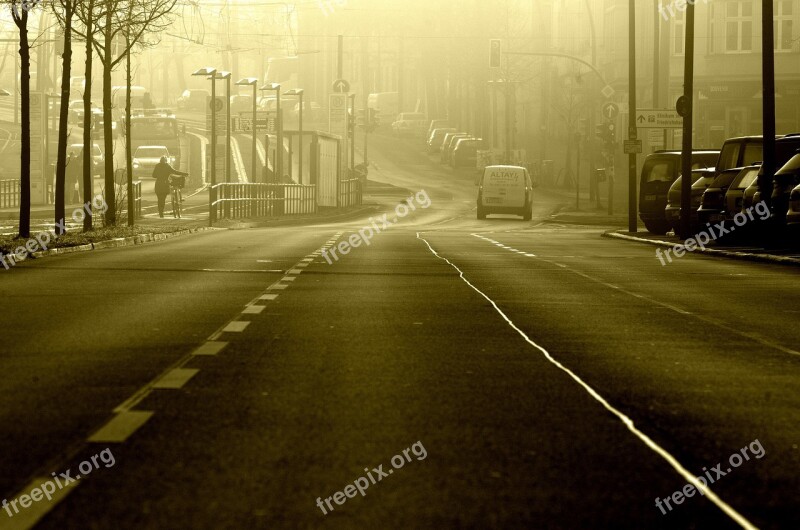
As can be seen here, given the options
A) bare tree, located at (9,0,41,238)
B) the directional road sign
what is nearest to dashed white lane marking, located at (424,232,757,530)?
bare tree, located at (9,0,41,238)

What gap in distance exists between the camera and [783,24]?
239 feet

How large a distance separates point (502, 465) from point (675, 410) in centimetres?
197

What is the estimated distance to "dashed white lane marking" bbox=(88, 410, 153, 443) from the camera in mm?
6930

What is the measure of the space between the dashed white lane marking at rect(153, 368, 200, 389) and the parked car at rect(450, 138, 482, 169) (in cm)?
8646

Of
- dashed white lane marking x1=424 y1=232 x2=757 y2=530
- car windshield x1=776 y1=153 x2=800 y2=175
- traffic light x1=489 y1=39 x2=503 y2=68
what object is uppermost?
traffic light x1=489 y1=39 x2=503 y2=68

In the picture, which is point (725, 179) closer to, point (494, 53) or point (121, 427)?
point (121, 427)

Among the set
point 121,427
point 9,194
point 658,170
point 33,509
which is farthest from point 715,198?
point 9,194

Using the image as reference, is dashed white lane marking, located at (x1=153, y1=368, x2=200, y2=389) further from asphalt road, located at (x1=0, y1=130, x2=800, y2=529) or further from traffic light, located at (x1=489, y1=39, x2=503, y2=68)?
traffic light, located at (x1=489, y1=39, x2=503, y2=68)

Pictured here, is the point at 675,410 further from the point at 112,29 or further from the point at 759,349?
the point at 112,29

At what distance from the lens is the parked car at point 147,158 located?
8331 centimetres

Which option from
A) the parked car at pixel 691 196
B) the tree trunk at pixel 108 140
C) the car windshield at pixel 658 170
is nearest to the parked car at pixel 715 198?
the parked car at pixel 691 196

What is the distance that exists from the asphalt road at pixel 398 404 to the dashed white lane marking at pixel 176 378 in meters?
0.02

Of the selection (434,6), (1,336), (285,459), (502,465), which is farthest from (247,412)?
(434,6)

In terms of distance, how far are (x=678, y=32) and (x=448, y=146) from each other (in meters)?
28.3
